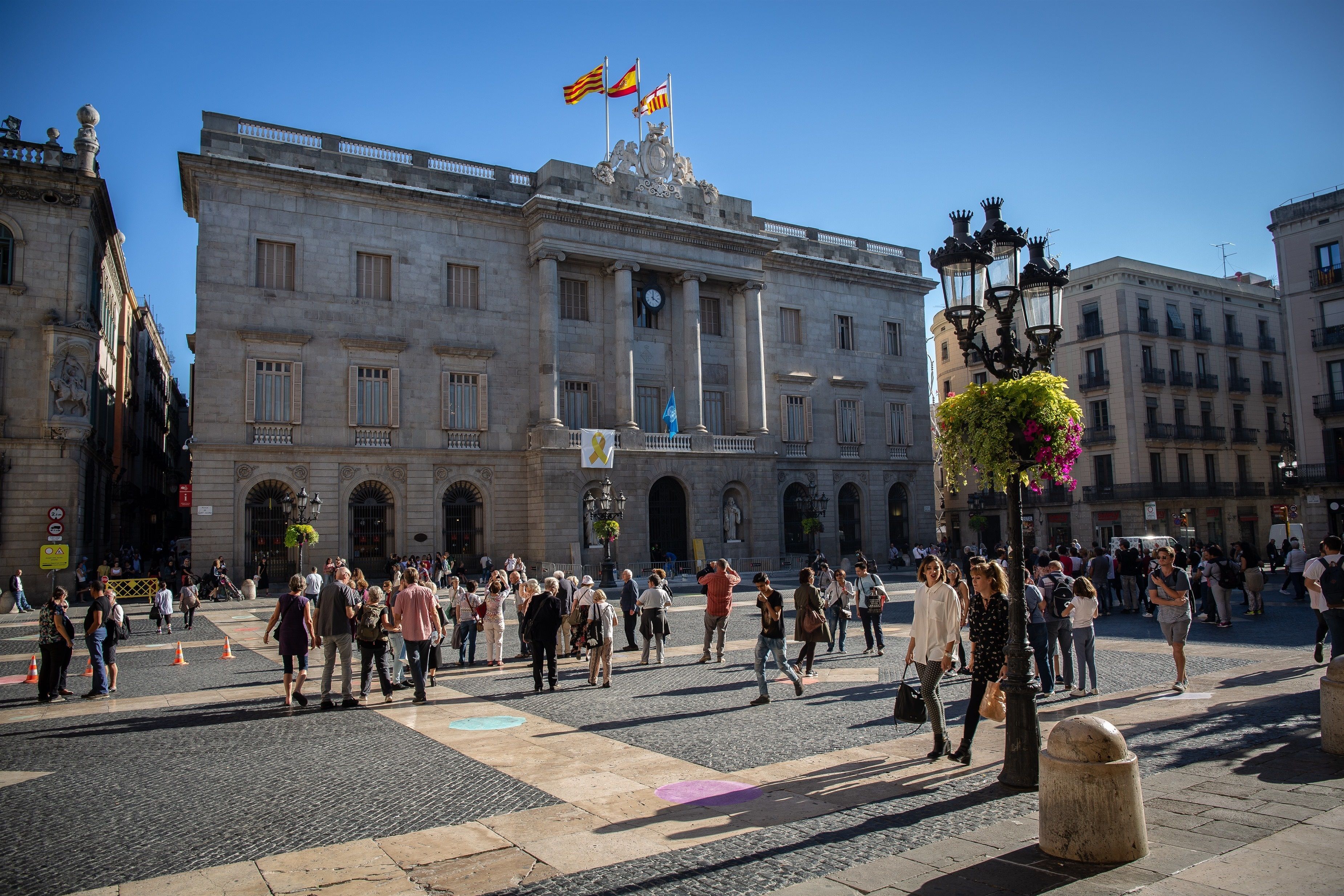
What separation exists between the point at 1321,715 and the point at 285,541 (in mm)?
28360

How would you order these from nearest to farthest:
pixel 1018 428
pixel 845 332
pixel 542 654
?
pixel 1018 428
pixel 542 654
pixel 845 332

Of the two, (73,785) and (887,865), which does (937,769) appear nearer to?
(887,865)

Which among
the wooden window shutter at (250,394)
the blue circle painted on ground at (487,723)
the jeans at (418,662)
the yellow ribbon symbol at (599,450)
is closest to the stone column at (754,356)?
the yellow ribbon symbol at (599,450)

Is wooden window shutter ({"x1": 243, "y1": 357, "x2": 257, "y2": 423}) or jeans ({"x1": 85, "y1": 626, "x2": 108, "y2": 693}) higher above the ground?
wooden window shutter ({"x1": 243, "y1": 357, "x2": 257, "y2": 423})

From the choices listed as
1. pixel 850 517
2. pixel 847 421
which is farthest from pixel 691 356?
pixel 850 517

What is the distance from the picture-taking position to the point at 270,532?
106 ft

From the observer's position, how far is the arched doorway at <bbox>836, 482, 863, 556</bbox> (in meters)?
45.8

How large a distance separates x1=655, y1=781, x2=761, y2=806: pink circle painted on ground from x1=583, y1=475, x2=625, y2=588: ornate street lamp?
81.9 ft

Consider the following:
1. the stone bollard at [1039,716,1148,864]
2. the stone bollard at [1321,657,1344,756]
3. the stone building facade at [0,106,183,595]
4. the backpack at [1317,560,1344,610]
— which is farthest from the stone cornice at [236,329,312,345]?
the stone bollard at [1321,657,1344,756]

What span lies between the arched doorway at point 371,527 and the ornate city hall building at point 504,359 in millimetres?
84

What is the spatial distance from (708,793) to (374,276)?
31.2m

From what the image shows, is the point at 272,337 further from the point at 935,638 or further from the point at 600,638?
the point at 935,638

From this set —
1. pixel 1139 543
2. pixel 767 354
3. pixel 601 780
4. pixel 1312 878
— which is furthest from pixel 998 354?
pixel 767 354

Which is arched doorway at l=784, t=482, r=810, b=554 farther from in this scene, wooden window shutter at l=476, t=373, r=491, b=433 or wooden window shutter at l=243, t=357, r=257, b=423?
wooden window shutter at l=243, t=357, r=257, b=423
